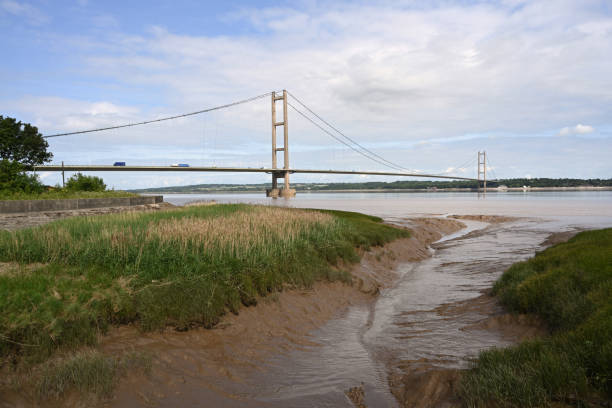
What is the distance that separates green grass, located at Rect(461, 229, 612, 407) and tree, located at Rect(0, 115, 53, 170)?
49513 millimetres

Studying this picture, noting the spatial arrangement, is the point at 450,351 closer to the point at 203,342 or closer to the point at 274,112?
the point at 203,342

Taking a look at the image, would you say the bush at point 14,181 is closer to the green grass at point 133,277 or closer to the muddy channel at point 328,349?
the green grass at point 133,277

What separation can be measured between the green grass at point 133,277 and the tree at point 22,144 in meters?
40.2

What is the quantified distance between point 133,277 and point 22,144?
48685 millimetres

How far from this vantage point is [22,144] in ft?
148

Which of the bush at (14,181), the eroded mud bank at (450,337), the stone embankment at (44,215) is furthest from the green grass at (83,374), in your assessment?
the bush at (14,181)

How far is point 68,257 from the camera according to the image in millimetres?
7930

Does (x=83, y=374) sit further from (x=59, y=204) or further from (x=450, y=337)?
(x=59, y=204)

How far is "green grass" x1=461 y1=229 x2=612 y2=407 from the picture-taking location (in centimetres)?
382

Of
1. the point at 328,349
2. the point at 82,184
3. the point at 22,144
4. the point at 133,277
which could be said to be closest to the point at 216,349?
the point at 328,349

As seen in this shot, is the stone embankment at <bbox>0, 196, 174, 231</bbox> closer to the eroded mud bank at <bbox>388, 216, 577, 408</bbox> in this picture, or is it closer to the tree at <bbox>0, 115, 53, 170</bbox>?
the eroded mud bank at <bbox>388, 216, 577, 408</bbox>

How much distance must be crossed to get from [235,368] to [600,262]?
22.6 feet

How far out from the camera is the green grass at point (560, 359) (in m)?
3.82

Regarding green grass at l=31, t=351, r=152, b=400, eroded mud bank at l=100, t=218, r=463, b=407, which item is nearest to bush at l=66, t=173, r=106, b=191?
eroded mud bank at l=100, t=218, r=463, b=407
